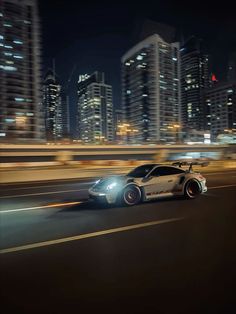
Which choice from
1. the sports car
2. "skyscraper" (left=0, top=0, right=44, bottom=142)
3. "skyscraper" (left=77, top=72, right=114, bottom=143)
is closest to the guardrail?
the sports car

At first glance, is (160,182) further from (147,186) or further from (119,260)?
(119,260)

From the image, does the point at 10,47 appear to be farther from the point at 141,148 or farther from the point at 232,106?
the point at 232,106

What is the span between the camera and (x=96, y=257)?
215 inches

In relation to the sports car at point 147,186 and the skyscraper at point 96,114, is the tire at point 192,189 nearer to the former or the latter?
the sports car at point 147,186

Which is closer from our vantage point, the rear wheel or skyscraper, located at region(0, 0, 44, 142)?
the rear wheel

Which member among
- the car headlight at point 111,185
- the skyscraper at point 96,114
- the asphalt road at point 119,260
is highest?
the skyscraper at point 96,114

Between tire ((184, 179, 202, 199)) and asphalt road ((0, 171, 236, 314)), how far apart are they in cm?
166

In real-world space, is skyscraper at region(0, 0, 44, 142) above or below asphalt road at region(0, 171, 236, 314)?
above

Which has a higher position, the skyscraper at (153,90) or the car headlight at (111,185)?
the skyscraper at (153,90)

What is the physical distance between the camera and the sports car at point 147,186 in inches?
390

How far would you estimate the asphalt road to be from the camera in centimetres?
389

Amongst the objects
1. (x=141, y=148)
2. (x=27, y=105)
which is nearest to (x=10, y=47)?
(x=27, y=105)

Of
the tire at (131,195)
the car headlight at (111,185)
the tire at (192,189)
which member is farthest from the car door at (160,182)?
the car headlight at (111,185)

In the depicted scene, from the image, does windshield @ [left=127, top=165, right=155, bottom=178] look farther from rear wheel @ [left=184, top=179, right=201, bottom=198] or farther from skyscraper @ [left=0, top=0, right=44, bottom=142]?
skyscraper @ [left=0, top=0, right=44, bottom=142]
